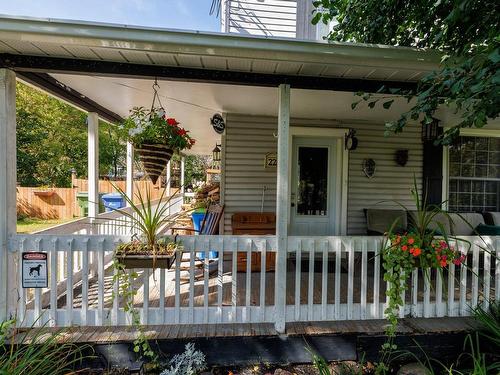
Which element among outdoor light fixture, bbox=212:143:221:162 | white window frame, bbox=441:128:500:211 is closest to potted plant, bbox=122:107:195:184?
outdoor light fixture, bbox=212:143:221:162

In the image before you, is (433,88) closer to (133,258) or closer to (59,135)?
(133,258)

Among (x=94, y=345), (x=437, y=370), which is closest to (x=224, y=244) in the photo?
(x=94, y=345)

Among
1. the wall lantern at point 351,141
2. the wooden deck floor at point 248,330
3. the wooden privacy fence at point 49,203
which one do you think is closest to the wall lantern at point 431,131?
the wall lantern at point 351,141

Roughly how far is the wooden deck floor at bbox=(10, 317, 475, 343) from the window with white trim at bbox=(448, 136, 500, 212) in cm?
275

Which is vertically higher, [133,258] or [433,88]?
[433,88]

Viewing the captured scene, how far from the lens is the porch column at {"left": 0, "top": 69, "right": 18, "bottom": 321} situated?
2432mm

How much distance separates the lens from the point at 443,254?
2.48 metres

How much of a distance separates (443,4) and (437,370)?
3351 millimetres

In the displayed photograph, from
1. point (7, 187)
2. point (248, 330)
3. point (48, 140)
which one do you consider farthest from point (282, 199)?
point (48, 140)

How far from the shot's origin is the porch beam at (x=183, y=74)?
7.90 ft

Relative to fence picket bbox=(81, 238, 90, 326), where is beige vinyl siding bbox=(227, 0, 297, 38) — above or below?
above

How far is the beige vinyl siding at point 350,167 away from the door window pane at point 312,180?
0.39 meters

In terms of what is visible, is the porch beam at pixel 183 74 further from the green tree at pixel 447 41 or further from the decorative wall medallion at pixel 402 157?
the decorative wall medallion at pixel 402 157

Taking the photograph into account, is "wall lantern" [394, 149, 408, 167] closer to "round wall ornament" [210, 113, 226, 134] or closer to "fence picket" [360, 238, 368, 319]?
"fence picket" [360, 238, 368, 319]
